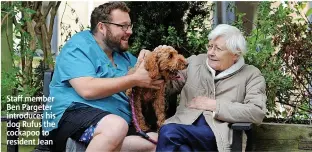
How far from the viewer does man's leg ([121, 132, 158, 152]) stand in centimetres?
368

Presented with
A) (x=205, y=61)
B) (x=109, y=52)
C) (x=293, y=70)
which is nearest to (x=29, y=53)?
(x=109, y=52)

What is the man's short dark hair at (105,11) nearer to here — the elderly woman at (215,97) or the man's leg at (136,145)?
the elderly woman at (215,97)

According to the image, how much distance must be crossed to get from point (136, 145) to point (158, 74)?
1.54 feet

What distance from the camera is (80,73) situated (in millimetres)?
3660

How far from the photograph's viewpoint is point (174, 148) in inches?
145

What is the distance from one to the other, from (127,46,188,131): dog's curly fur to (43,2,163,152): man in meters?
0.06

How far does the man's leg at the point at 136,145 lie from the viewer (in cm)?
368

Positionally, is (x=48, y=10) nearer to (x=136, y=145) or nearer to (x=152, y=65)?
(x=152, y=65)

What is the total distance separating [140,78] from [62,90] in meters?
0.54

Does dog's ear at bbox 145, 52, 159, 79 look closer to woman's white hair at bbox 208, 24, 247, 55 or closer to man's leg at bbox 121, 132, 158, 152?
man's leg at bbox 121, 132, 158, 152

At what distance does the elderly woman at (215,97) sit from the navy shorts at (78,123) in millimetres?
351

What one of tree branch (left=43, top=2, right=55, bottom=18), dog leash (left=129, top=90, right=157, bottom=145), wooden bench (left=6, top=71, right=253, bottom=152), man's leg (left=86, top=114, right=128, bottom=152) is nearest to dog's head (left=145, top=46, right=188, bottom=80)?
dog leash (left=129, top=90, right=157, bottom=145)

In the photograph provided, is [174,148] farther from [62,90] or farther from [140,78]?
[62,90]

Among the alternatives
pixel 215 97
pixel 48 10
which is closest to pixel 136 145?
pixel 215 97
